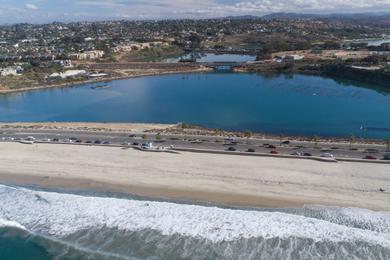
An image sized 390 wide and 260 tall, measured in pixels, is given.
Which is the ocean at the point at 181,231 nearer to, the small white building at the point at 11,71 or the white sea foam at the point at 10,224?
the white sea foam at the point at 10,224

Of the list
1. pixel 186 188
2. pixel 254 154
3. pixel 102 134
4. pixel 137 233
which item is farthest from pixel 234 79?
pixel 137 233

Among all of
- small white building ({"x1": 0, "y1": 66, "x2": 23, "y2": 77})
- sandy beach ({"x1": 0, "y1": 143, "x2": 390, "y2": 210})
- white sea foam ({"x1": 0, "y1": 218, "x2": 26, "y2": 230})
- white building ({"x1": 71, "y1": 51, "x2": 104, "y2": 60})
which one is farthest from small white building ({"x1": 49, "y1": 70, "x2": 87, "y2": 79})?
white sea foam ({"x1": 0, "y1": 218, "x2": 26, "y2": 230})

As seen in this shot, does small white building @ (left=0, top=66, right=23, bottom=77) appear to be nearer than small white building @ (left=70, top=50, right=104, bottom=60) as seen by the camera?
Yes

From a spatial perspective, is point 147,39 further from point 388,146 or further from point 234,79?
point 388,146

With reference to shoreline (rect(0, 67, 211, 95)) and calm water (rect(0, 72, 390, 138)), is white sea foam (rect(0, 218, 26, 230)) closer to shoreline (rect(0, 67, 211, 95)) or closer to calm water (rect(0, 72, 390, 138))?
calm water (rect(0, 72, 390, 138))

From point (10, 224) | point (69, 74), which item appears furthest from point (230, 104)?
point (10, 224)

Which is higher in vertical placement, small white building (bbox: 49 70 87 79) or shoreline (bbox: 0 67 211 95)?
small white building (bbox: 49 70 87 79)
